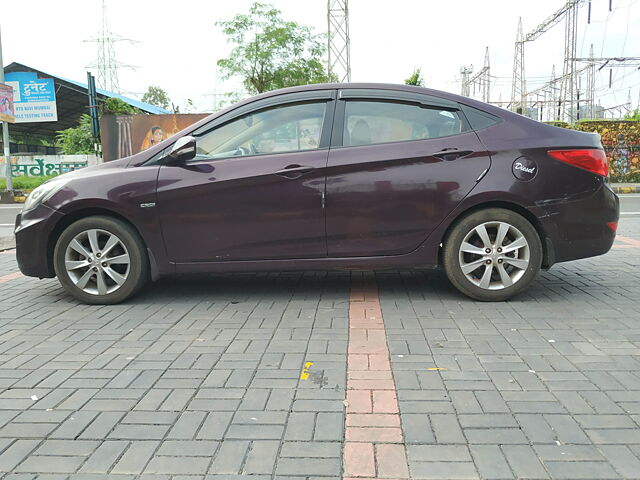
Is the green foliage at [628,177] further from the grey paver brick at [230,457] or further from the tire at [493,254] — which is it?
the grey paver brick at [230,457]

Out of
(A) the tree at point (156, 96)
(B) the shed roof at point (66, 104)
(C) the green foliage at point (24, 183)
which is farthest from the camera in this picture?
A: (A) the tree at point (156, 96)

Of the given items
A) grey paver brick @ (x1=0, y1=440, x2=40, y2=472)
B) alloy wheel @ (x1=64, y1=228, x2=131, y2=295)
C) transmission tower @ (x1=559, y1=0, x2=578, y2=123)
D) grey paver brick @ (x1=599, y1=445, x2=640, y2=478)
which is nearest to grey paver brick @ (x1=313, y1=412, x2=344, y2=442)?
grey paver brick @ (x1=599, y1=445, x2=640, y2=478)

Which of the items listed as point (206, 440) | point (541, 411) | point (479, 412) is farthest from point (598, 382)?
point (206, 440)

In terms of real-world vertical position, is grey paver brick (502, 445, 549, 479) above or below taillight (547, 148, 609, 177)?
below

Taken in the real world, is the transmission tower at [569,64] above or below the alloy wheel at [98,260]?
above

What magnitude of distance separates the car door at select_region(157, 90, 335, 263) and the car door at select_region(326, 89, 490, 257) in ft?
0.47

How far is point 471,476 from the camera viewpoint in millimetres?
2035

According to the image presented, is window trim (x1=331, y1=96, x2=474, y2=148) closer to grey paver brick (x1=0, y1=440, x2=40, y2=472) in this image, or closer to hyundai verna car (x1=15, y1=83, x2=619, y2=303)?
hyundai verna car (x1=15, y1=83, x2=619, y2=303)

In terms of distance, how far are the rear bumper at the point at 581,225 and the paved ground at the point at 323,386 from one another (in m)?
0.44

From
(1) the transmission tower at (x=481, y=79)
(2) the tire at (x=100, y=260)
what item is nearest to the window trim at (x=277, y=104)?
(2) the tire at (x=100, y=260)

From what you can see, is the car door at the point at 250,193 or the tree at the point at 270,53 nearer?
the car door at the point at 250,193

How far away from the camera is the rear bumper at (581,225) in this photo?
167 inches

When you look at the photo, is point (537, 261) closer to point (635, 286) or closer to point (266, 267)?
point (635, 286)

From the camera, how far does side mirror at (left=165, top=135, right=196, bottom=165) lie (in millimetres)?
4309
